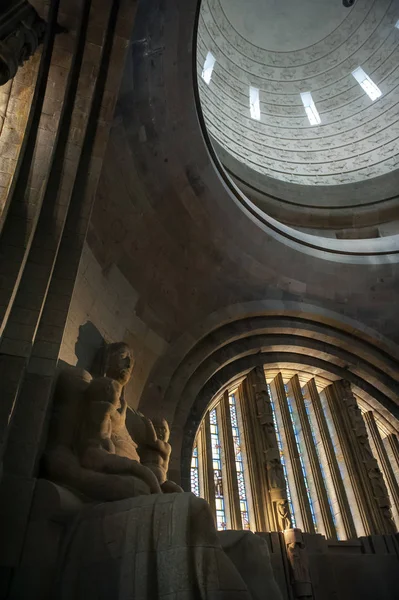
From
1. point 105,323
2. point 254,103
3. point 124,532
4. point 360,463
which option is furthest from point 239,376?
point 254,103

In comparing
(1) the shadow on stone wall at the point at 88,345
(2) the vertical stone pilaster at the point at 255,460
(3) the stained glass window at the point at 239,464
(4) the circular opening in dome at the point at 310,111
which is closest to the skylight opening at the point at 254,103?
(4) the circular opening in dome at the point at 310,111

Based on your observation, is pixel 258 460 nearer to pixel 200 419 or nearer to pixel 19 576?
pixel 200 419

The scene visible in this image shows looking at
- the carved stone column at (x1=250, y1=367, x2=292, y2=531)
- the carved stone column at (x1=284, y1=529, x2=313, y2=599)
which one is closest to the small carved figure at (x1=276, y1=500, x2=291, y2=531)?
the carved stone column at (x1=250, y1=367, x2=292, y2=531)

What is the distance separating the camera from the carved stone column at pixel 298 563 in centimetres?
547

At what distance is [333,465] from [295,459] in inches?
32.5

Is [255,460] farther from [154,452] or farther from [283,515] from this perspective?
[154,452]

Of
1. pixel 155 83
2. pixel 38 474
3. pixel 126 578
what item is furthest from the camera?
pixel 155 83

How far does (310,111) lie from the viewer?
15.7 metres

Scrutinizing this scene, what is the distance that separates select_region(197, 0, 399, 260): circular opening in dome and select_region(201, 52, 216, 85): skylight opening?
0.15 ft

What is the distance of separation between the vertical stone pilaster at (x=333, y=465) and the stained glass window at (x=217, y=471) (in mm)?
2269

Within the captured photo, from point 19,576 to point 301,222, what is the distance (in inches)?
400

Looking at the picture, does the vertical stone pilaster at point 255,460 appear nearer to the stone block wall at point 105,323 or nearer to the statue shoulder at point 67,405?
the stone block wall at point 105,323

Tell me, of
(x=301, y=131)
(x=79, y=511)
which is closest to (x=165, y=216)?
(x=79, y=511)

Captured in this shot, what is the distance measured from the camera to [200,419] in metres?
6.87
